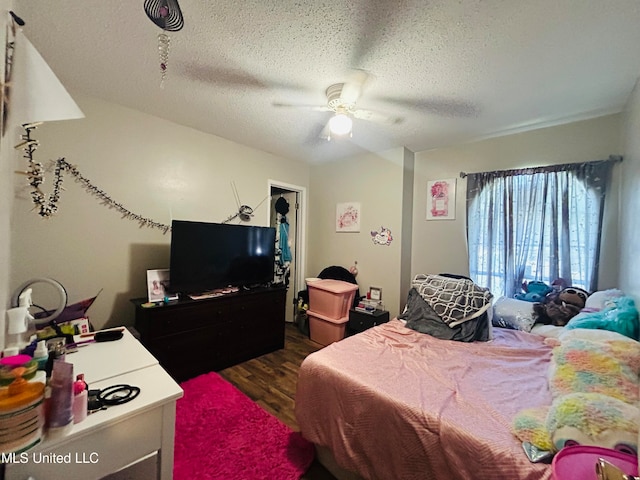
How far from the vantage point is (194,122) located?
262 cm

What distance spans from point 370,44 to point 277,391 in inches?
105

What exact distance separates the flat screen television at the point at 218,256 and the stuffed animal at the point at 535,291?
2.66 metres

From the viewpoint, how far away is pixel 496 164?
9.07 ft

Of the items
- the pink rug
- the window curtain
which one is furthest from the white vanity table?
the window curtain

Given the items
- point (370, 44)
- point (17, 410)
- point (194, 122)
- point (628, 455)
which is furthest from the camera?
point (194, 122)

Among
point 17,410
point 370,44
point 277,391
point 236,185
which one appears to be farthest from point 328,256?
point 17,410

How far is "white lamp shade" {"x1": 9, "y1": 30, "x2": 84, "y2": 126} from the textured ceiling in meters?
0.77

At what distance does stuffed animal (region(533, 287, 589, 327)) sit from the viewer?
211 cm

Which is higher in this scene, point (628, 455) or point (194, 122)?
point (194, 122)

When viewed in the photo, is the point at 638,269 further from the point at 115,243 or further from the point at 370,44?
the point at 115,243

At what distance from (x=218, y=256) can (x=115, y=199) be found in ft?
3.39

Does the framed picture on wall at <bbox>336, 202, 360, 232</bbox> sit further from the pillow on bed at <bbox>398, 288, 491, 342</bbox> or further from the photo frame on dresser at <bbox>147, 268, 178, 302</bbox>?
the photo frame on dresser at <bbox>147, 268, 178, 302</bbox>

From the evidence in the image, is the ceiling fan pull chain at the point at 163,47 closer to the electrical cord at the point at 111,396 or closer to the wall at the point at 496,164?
the electrical cord at the point at 111,396

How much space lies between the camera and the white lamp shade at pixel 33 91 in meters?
0.77
